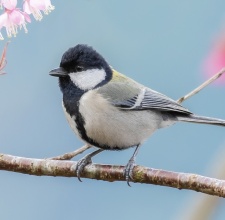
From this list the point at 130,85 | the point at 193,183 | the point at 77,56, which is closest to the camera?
the point at 193,183

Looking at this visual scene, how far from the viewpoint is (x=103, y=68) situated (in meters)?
1.59

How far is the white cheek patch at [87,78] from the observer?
1539 millimetres

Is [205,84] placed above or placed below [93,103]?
above

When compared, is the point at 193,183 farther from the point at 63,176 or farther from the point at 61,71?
the point at 61,71

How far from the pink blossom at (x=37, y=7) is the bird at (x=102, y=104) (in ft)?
1.17

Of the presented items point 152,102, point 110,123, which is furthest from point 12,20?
point 152,102

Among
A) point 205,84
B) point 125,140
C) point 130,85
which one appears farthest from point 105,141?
point 205,84

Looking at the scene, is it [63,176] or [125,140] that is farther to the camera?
[125,140]

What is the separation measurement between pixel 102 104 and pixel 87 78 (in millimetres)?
84

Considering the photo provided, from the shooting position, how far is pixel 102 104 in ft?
5.07

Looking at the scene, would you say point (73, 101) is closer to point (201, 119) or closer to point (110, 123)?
point (110, 123)

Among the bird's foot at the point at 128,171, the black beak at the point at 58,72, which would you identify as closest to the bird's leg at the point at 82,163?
the bird's foot at the point at 128,171

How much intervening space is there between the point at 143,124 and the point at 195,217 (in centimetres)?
38

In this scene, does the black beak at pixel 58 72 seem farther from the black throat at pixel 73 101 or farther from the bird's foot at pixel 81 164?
the bird's foot at pixel 81 164
